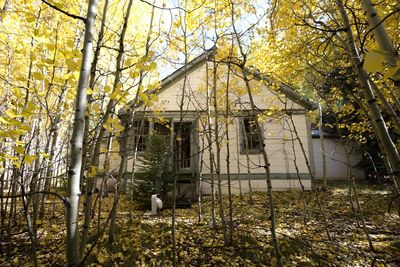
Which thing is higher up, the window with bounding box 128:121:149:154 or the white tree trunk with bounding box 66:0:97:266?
the window with bounding box 128:121:149:154

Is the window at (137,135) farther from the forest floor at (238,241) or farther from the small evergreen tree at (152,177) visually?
the forest floor at (238,241)

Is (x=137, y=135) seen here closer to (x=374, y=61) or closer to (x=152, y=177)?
(x=374, y=61)

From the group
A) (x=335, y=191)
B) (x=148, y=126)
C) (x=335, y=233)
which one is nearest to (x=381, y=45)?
(x=335, y=233)

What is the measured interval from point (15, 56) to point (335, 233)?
9.90 metres

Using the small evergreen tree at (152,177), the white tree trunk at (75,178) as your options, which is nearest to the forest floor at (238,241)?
the small evergreen tree at (152,177)

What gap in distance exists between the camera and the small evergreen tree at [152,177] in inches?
331

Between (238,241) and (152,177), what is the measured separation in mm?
4347

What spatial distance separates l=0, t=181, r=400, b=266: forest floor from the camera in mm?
4453

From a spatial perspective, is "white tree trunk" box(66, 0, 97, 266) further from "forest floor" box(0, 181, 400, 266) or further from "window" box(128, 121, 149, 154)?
"window" box(128, 121, 149, 154)

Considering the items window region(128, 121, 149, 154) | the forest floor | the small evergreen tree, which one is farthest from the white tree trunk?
the small evergreen tree

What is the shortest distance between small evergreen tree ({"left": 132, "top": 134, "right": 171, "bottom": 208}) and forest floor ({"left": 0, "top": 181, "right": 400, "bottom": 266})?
1.93 feet

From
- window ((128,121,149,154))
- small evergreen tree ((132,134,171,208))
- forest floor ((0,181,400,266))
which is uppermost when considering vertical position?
window ((128,121,149,154))

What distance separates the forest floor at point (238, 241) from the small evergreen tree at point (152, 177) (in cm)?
59

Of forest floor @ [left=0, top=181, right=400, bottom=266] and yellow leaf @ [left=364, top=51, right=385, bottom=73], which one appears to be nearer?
yellow leaf @ [left=364, top=51, right=385, bottom=73]
